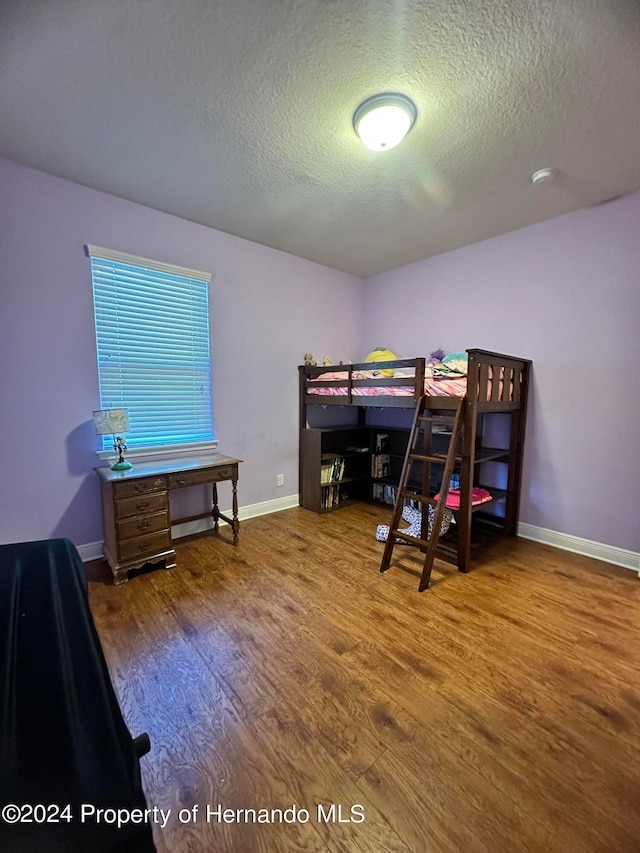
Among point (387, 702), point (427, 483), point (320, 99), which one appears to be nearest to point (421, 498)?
point (427, 483)

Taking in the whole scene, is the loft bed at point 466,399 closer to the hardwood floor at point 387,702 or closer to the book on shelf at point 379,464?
the hardwood floor at point 387,702

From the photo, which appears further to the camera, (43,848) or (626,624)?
(626,624)

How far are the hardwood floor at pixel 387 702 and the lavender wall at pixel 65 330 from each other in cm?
68

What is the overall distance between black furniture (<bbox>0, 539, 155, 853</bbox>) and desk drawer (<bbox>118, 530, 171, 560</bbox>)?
1.35 meters

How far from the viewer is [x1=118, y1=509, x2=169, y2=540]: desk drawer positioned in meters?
2.21

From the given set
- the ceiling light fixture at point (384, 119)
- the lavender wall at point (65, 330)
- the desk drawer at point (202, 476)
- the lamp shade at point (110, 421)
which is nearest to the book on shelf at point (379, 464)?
the lavender wall at point (65, 330)

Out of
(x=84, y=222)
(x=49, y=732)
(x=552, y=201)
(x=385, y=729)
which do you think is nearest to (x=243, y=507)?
(x=385, y=729)

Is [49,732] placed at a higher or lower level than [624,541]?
higher

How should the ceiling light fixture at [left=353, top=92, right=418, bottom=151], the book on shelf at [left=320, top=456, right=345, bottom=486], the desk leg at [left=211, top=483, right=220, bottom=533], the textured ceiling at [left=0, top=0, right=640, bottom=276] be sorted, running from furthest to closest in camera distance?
the book on shelf at [left=320, top=456, right=345, bottom=486] → the desk leg at [left=211, top=483, right=220, bottom=533] → the ceiling light fixture at [left=353, top=92, right=418, bottom=151] → the textured ceiling at [left=0, top=0, right=640, bottom=276]

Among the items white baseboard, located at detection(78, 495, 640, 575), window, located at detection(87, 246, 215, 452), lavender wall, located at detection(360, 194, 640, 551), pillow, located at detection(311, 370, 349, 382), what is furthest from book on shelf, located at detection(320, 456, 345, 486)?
lavender wall, located at detection(360, 194, 640, 551)

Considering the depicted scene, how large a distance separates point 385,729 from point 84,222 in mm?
3293

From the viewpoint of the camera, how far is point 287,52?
1.40 metres

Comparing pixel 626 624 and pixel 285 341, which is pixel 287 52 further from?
pixel 626 624

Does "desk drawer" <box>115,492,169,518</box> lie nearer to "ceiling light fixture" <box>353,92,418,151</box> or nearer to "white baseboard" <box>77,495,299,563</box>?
"white baseboard" <box>77,495,299,563</box>
